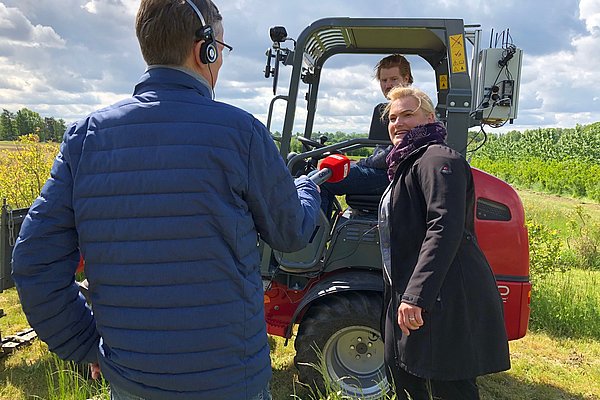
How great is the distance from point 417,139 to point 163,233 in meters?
1.24

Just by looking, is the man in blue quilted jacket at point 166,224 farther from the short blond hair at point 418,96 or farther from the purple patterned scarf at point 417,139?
the short blond hair at point 418,96

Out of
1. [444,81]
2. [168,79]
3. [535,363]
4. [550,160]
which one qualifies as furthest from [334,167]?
[550,160]

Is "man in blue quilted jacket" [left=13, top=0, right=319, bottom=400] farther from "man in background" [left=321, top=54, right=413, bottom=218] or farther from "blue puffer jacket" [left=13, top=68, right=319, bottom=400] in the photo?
"man in background" [left=321, top=54, right=413, bottom=218]

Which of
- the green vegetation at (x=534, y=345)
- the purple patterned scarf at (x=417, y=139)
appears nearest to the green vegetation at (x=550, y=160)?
the green vegetation at (x=534, y=345)

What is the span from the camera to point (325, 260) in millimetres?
3387

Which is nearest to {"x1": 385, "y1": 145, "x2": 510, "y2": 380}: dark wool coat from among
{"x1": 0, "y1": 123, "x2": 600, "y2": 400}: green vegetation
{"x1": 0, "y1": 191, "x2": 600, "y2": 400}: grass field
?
{"x1": 0, "y1": 123, "x2": 600, "y2": 400}: green vegetation

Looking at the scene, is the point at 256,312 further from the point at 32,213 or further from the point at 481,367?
the point at 481,367

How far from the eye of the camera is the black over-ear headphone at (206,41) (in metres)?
1.32

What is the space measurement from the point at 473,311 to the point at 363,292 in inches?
47.3

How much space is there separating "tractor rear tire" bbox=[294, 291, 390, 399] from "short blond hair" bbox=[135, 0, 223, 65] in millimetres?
2166

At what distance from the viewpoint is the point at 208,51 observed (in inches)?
53.1

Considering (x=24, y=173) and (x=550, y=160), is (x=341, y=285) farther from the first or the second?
(x=550, y=160)

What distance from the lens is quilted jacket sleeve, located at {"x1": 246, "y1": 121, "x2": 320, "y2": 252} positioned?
131cm

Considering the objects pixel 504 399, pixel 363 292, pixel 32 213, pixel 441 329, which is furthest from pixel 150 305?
pixel 504 399
